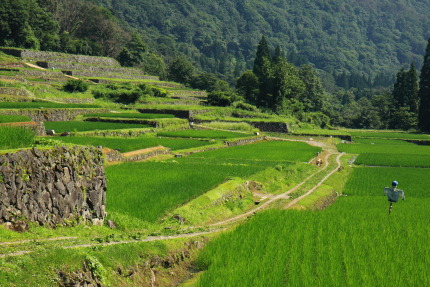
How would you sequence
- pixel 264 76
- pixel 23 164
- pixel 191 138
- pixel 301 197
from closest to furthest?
1. pixel 23 164
2. pixel 301 197
3. pixel 191 138
4. pixel 264 76

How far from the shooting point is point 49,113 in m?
38.0

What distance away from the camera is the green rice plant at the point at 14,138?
11.9m

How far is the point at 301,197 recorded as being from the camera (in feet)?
68.5

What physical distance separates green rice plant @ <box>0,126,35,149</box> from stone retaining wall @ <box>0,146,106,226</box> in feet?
2.69

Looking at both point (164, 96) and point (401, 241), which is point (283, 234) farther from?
point (164, 96)

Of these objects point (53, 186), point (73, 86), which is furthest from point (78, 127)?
point (53, 186)

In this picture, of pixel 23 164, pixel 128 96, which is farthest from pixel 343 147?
pixel 23 164

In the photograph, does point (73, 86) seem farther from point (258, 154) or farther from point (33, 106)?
point (258, 154)

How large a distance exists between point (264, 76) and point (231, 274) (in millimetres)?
63418

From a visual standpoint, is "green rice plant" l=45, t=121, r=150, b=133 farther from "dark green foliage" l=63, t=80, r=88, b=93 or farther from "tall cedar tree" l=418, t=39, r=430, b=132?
"tall cedar tree" l=418, t=39, r=430, b=132

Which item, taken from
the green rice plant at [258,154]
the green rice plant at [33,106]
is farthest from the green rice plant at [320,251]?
the green rice plant at [33,106]

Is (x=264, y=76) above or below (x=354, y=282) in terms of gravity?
above

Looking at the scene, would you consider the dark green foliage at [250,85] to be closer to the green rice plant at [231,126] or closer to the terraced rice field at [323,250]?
the green rice plant at [231,126]

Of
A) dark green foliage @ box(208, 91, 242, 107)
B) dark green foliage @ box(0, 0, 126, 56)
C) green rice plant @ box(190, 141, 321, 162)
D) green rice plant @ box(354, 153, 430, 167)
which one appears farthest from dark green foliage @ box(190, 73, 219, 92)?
green rice plant @ box(354, 153, 430, 167)
